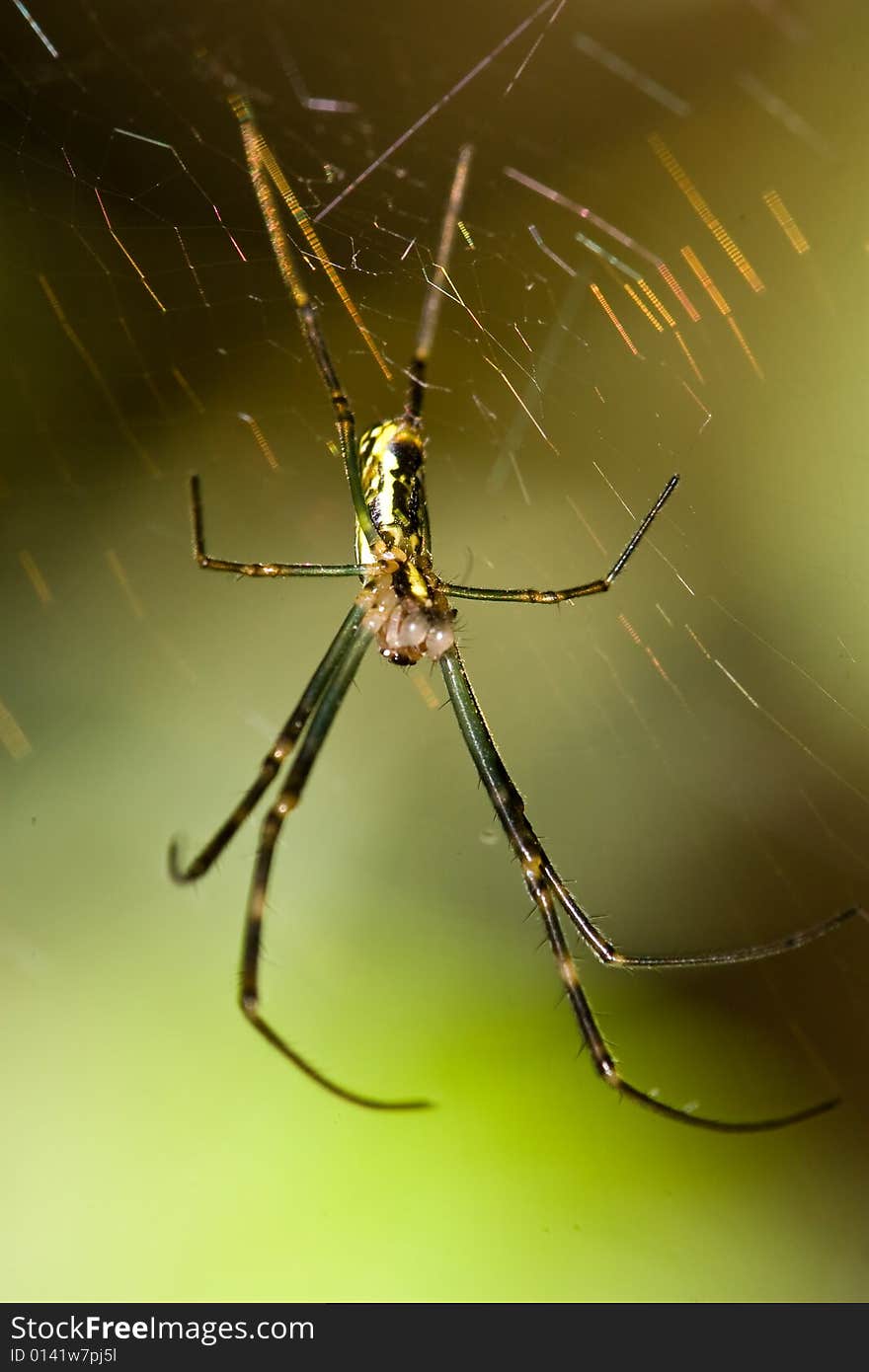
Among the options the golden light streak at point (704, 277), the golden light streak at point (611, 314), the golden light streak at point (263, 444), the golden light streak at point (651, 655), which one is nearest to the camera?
the golden light streak at point (611, 314)

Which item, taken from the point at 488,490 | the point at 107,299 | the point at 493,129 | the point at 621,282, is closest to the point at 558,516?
the point at 488,490

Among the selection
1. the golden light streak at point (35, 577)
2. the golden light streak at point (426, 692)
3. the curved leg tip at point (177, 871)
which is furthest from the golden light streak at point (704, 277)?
the golden light streak at point (35, 577)

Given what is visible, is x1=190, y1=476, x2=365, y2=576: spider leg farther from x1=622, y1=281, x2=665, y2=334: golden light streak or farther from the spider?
x1=622, y1=281, x2=665, y2=334: golden light streak

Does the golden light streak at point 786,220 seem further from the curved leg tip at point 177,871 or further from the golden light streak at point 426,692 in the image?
the curved leg tip at point 177,871

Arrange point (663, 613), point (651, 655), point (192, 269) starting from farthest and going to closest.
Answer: point (651, 655), point (663, 613), point (192, 269)

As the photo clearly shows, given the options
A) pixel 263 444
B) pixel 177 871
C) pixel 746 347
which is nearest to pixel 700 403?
pixel 746 347

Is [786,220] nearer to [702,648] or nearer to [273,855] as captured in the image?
[702,648]
